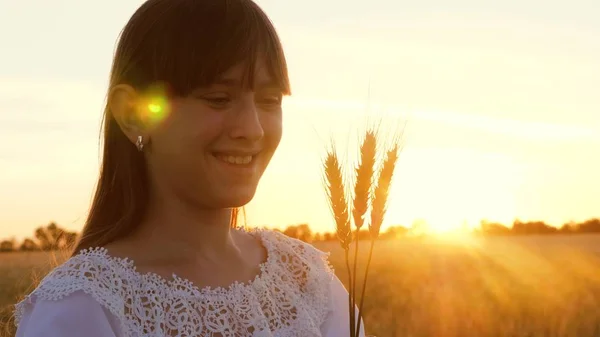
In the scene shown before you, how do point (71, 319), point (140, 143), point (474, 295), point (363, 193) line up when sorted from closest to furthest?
point (363, 193) < point (71, 319) < point (140, 143) < point (474, 295)

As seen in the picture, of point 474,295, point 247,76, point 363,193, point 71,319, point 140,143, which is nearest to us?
point 363,193

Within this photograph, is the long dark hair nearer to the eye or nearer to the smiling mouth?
the eye

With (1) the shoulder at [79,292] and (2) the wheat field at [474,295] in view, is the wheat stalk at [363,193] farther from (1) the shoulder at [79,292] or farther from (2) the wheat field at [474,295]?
(2) the wheat field at [474,295]

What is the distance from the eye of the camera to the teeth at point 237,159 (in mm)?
2529

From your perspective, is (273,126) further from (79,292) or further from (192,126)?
(79,292)

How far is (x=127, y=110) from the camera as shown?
2.71 m

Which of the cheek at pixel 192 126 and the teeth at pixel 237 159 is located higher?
the cheek at pixel 192 126

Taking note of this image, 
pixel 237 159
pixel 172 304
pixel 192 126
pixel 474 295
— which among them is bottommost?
pixel 474 295

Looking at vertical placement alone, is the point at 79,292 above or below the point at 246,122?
below

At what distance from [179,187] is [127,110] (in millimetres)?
312

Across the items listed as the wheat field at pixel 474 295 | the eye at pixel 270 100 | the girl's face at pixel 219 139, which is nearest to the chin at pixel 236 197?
the girl's face at pixel 219 139

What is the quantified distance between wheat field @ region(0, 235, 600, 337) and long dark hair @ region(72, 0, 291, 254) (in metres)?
0.71

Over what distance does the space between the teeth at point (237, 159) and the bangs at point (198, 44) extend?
0.71 feet

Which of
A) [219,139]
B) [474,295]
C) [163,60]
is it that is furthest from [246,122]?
[474,295]
